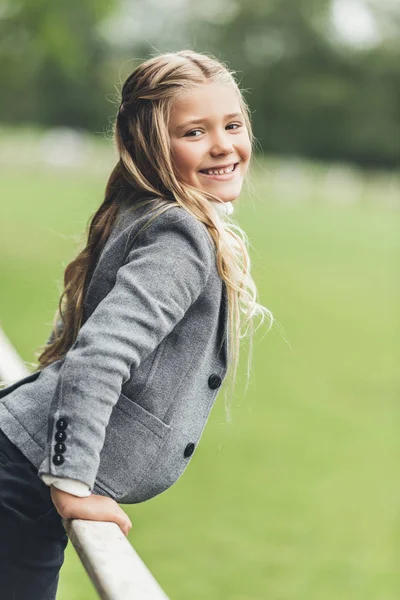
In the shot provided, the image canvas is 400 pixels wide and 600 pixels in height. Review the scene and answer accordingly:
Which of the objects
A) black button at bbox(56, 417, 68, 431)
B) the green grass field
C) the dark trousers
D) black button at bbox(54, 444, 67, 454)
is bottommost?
the green grass field

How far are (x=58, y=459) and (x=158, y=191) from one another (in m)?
0.55

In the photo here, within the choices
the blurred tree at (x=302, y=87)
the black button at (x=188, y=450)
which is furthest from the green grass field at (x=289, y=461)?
the blurred tree at (x=302, y=87)

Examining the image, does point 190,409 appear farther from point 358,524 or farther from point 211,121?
point 358,524

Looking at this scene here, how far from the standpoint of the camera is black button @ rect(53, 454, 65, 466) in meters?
1.62

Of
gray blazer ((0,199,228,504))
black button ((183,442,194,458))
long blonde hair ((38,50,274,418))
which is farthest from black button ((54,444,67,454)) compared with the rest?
long blonde hair ((38,50,274,418))

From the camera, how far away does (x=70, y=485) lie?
5.32ft

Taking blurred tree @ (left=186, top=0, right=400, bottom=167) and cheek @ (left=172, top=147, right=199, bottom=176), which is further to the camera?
blurred tree @ (left=186, top=0, right=400, bottom=167)

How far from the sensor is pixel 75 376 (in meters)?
1.63

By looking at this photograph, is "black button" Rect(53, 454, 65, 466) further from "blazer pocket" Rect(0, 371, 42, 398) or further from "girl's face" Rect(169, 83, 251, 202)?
"girl's face" Rect(169, 83, 251, 202)

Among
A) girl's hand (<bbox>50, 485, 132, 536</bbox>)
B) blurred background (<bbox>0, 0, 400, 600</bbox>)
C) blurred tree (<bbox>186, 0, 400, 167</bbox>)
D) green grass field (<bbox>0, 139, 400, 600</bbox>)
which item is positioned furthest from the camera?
blurred tree (<bbox>186, 0, 400, 167</bbox>)

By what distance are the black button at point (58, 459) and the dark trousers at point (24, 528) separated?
160mm

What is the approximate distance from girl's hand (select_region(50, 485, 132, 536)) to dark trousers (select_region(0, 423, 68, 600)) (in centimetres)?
15

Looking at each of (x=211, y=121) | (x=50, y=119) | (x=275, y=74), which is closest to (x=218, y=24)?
(x=275, y=74)

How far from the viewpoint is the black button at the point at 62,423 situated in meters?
1.63
